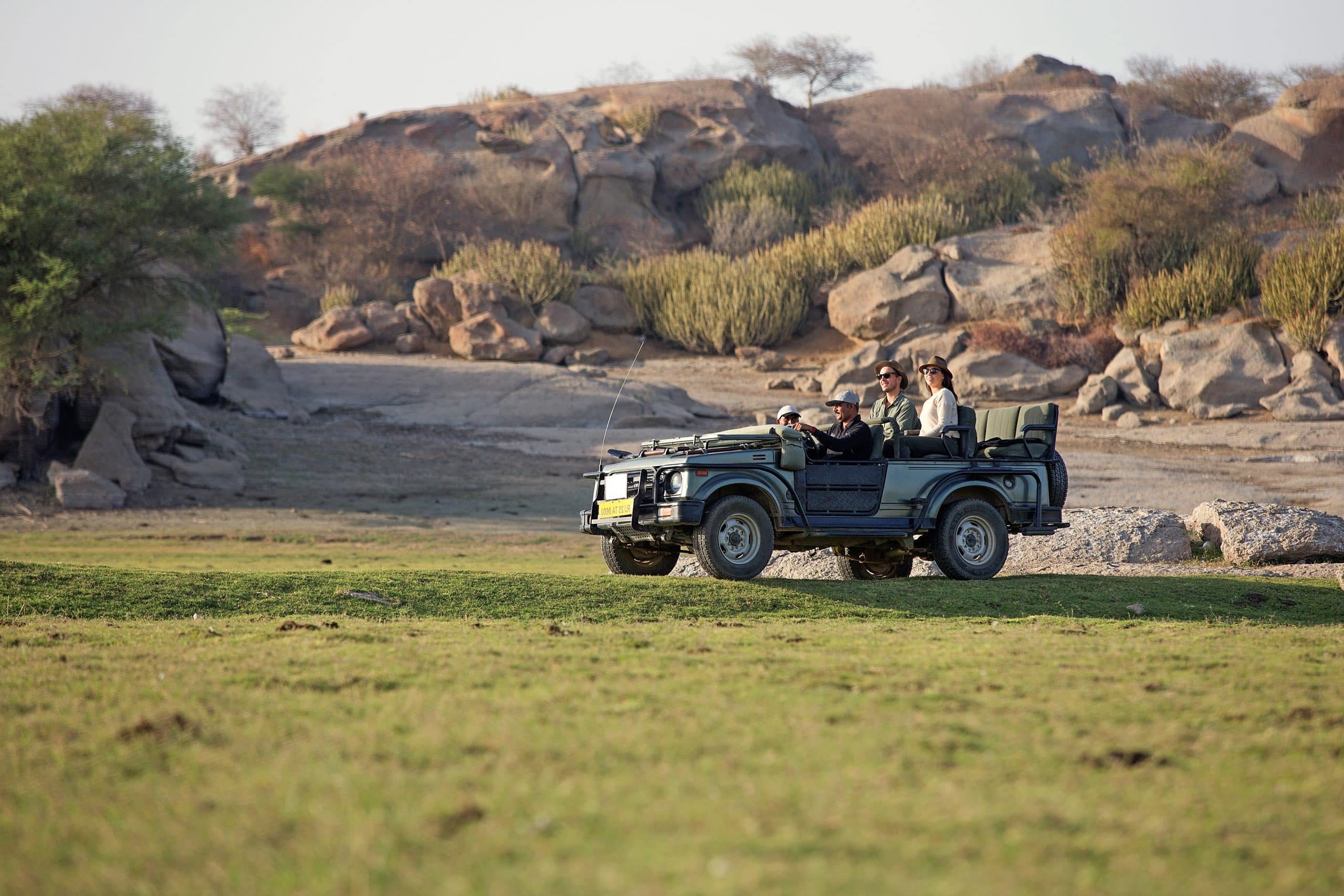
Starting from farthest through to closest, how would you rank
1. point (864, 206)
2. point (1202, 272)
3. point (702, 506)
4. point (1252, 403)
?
1. point (864, 206)
2. point (1202, 272)
3. point (1252, 403)
4. point (702, 506)

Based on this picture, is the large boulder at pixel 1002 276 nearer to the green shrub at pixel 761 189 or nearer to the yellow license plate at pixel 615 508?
the green shrub at pixel 761 189

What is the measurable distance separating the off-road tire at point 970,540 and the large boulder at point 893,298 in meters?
24.4

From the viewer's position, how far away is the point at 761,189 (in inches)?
1890

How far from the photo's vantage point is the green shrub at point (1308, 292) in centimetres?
2900

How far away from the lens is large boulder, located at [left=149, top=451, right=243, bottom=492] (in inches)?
851

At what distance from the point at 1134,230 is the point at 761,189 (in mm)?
16581

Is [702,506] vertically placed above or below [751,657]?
above

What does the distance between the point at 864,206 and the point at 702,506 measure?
35620mm

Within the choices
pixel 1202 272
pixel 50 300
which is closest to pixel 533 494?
pixel 50 300

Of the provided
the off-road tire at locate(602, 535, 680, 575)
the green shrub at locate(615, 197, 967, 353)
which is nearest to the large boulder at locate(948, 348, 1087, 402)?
the green shrub at locate(615, 197, 967, 353)

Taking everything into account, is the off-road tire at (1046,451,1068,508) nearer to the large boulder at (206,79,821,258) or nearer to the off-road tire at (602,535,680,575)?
the off-road tire at (602,535,680,575)

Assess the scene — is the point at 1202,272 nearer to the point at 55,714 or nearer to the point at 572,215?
the point at 572,215

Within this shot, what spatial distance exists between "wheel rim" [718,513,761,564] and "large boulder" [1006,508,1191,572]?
4557 mm

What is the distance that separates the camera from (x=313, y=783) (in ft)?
12.9
